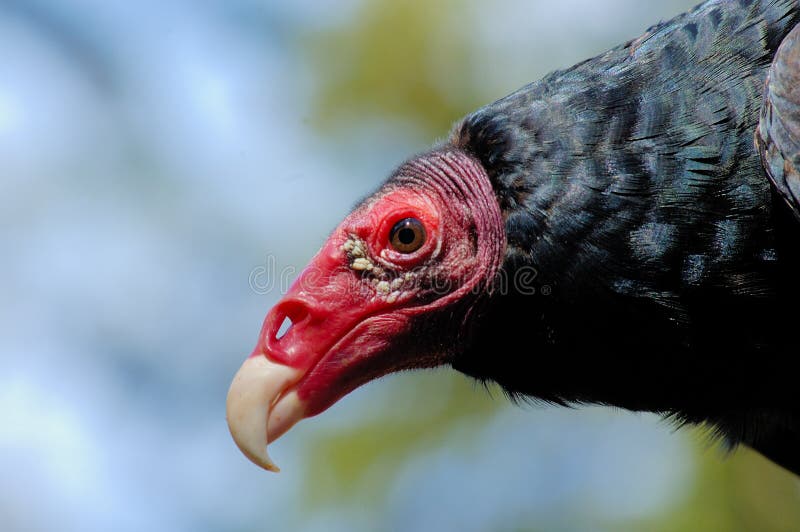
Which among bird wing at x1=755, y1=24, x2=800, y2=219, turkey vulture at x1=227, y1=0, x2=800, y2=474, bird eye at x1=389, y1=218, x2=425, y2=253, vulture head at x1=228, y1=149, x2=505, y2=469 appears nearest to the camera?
bird wing at x1=755, y1=24, x2=800, y2=219

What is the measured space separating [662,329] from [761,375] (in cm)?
39

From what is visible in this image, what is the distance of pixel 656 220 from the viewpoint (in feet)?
9.05

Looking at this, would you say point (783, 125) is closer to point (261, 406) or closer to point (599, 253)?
point (599, 253)

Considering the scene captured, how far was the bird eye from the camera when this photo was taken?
3.05m

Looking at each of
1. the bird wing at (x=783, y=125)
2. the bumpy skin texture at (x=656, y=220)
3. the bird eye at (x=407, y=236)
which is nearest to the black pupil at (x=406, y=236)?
the bird eye at (x=407, y=236)

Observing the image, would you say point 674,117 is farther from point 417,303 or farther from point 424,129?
point 424,129

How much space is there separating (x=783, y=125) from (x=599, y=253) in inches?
24.7

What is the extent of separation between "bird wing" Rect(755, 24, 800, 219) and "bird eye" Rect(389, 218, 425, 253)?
42.7 inches

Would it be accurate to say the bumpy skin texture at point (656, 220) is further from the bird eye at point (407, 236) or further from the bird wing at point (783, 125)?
the bird eye at point (407, 236)

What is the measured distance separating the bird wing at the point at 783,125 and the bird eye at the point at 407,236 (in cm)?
108

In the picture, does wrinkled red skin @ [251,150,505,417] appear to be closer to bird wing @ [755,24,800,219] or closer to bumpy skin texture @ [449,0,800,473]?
bumpy skin texture @ [449,0,800,473]

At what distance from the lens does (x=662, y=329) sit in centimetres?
284

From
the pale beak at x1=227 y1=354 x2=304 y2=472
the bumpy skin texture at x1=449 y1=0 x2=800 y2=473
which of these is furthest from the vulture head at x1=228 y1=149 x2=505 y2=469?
the bumpy skin texture at x1=449 y1=0 x2=800 y2=473

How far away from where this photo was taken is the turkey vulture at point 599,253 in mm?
2746
